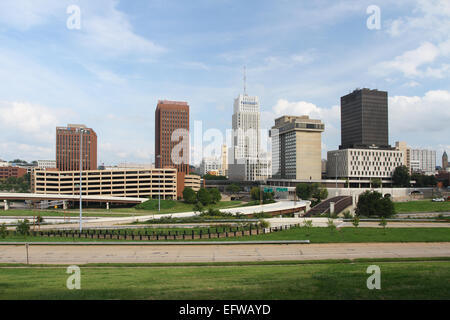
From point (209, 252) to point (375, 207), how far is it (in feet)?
125

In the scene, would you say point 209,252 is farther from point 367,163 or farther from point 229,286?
point 367,163

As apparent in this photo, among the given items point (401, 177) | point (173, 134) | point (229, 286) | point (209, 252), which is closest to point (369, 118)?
point (401, 177)

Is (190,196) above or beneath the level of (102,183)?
beneath

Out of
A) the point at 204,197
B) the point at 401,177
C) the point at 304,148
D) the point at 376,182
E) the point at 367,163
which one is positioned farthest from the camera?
the point at 304,148

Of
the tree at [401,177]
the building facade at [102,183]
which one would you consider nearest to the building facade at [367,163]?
the tree at [401,177]

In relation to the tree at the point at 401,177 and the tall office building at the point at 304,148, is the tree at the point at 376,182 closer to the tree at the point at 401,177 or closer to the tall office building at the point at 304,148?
the tree at the point at 401,177

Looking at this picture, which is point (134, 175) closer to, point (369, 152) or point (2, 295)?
point (2, 295)

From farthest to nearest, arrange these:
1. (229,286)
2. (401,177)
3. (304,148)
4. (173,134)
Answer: (304,148) < (173,134) < (401,177) < (229,286)

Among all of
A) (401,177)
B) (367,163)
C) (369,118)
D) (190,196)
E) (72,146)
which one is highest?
(369,118)

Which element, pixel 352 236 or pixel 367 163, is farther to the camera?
pixel 367 163

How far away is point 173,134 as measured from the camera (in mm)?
159875

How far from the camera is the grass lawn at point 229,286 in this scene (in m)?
13.0

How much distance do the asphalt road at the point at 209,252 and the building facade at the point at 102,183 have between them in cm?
8000
